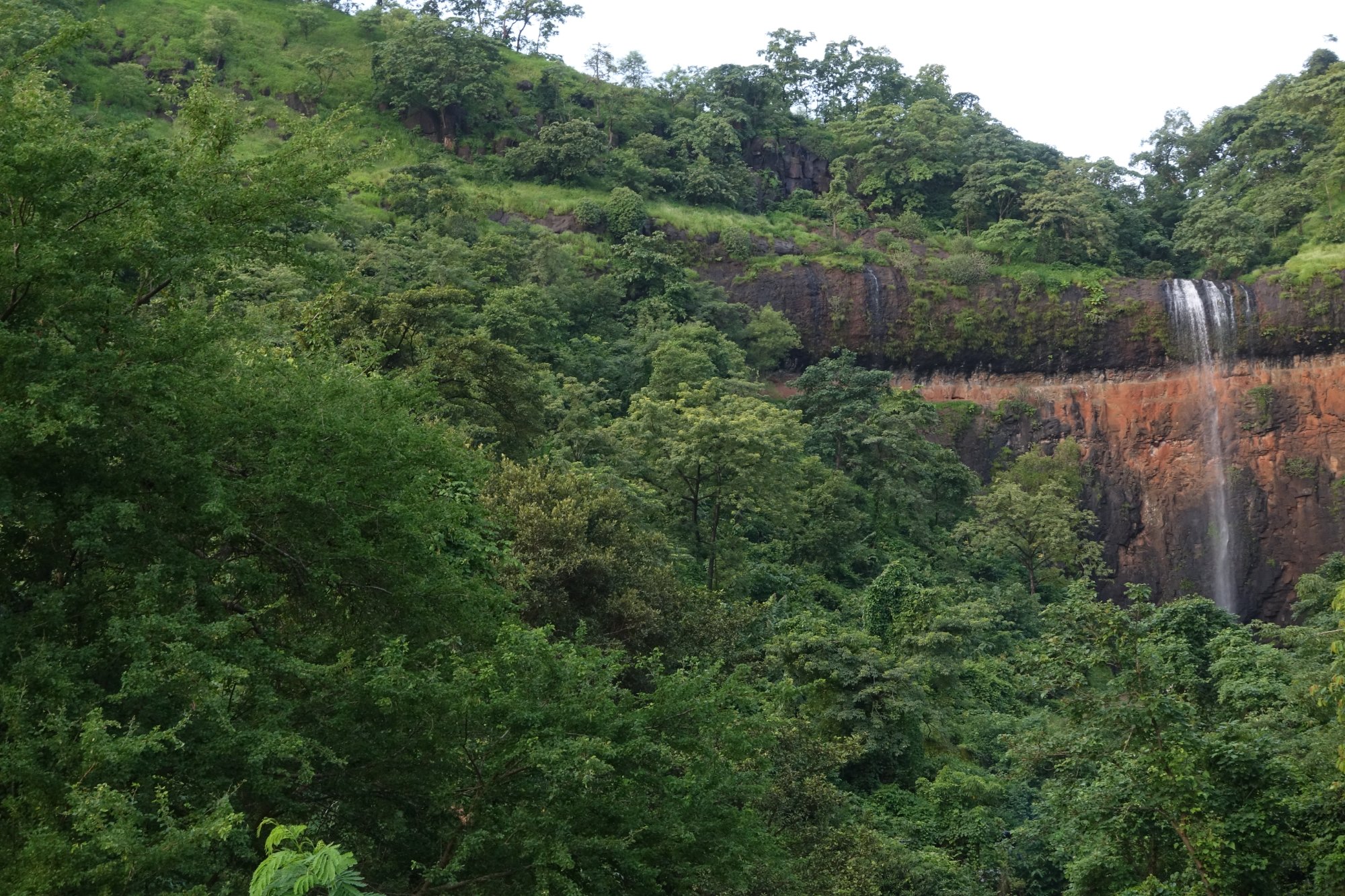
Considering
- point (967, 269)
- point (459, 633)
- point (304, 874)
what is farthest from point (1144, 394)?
point (304, 874)

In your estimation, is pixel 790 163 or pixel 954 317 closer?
pixel 954 317

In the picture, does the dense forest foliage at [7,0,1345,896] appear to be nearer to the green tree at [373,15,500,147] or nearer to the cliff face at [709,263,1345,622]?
the cliff face at [709,263,1345,622]

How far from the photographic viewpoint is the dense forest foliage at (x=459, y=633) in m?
7.02

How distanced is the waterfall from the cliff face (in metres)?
0.12

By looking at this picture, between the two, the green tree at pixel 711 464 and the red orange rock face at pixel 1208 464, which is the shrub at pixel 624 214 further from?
the green tree at pixel 711 464

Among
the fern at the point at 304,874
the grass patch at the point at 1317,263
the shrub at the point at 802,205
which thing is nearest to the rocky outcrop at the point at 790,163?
the shrub at the point at 802,205

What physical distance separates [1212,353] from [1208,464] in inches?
136

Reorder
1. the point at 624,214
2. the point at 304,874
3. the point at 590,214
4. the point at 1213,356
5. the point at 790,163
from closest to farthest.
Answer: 1. the point at 304,874
2. the point at 1213,356
3. the point at 624,214
4. the point at 590,214
5. the point at 790,163

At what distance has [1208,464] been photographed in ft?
115

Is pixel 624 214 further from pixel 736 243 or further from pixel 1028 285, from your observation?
pixel 1028 285

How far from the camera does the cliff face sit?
1336 inches

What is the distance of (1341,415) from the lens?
3403 cm

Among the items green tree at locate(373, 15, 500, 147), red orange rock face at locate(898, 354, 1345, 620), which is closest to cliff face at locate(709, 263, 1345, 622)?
red orange rock face at locate(898, 354, 1345, 620)

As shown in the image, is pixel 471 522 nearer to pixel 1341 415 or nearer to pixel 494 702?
pixel 494 702
